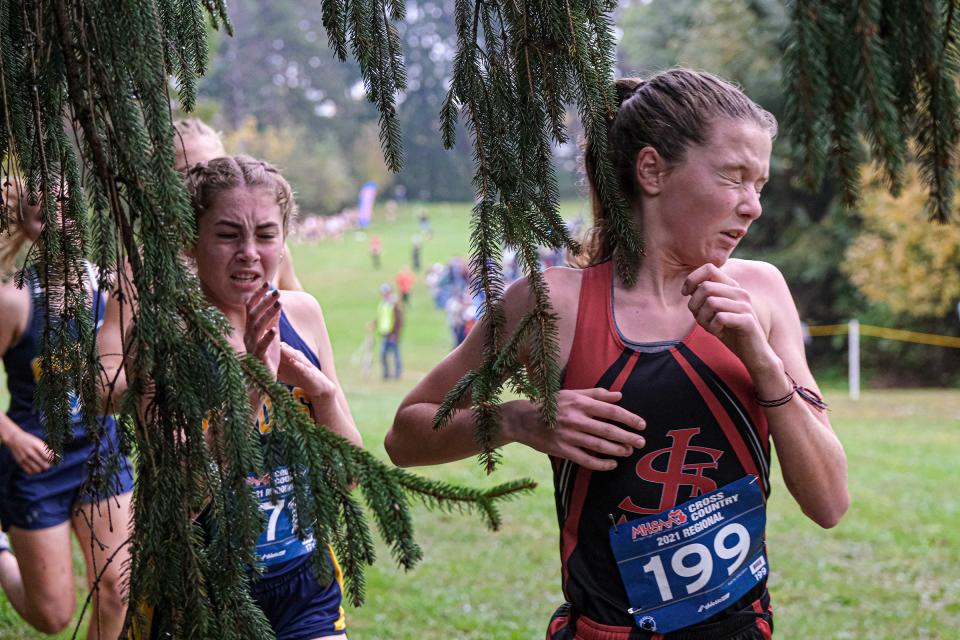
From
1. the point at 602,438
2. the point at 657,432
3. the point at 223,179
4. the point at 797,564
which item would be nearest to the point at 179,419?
the point at 602,438

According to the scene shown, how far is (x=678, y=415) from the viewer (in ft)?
7.07

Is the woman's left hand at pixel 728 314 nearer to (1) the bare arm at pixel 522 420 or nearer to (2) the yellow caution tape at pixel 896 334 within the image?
(1) the bare arm at pixel 522 420

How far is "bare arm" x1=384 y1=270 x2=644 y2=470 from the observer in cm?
203

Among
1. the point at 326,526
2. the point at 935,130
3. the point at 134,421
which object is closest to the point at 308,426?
the point at 326,526

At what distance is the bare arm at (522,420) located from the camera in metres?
2.03

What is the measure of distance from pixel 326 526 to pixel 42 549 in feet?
10.1

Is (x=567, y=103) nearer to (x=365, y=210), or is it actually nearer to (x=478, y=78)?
(x=478, y=78)

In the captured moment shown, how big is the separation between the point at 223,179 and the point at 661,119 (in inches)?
50.8

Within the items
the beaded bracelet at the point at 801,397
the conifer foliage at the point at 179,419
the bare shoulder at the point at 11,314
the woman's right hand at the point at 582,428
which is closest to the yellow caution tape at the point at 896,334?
the bare shoulder at the point at 11,314

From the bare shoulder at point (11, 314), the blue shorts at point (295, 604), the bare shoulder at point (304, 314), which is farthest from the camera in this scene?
the bare shoulder at point (11, 314)

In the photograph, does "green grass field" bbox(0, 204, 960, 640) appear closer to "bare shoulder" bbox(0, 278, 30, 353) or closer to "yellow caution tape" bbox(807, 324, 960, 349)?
"bare shoulder" bbox(0, 278, 30, 353)

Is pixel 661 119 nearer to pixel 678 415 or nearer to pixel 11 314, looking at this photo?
pixel 678 415

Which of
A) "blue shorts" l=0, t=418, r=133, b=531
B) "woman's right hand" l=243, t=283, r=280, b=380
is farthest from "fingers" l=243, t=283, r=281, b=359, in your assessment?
"blue shorts" l=0, t=418, r=133, b=531

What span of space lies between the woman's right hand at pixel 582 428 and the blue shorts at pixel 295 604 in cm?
106
